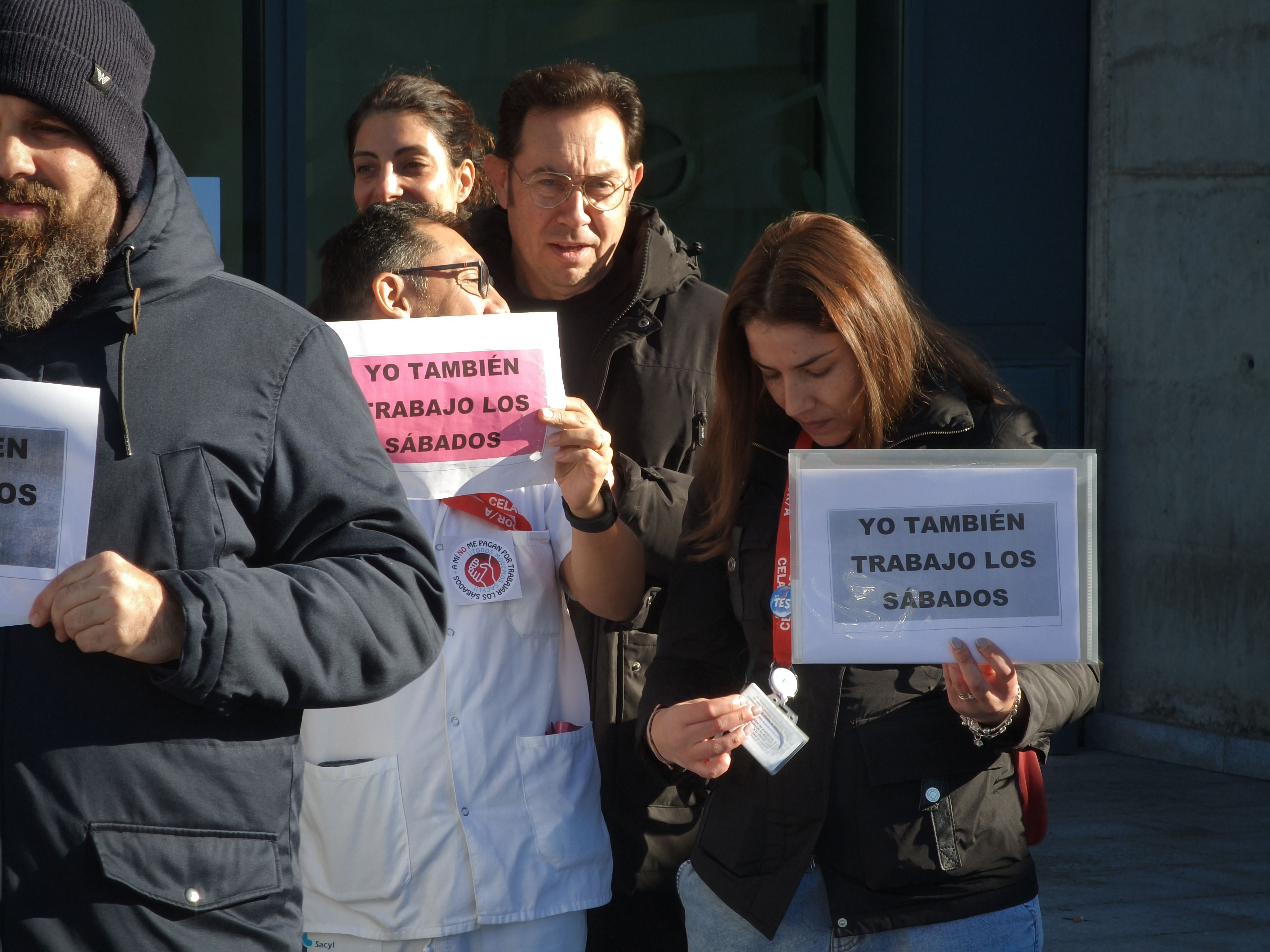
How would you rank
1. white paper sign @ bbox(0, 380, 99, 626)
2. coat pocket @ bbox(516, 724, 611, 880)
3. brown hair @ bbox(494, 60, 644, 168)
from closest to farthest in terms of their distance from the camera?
white paper sign @ bbox(0, 380, 99, 626) < coat pocket @ bbox(516, 724, 611, 880) < brown hair @ bbox(494, 60, 644, 168)

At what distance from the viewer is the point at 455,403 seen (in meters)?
2.39

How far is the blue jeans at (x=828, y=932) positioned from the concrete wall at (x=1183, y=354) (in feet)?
15.0

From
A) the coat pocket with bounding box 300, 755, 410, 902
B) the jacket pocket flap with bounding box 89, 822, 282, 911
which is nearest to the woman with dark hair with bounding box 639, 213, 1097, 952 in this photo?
the coat pocket with bounding box 300, 755, 410, 902

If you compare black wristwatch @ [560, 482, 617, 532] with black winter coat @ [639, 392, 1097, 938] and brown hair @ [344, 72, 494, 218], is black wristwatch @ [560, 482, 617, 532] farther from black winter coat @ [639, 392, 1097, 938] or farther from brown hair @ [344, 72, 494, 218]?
brown hair @ [344, 72, 494, 218]

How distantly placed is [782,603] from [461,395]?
655 millimetres

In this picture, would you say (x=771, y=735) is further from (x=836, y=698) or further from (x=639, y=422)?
(x=639, y=422)

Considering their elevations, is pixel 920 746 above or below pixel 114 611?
below

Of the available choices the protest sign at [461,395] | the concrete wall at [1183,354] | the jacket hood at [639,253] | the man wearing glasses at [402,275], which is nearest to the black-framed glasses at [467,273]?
the man wearing glasses at [402,275]

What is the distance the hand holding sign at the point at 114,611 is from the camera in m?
1.48

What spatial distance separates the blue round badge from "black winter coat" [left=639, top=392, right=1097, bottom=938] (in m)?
0.05

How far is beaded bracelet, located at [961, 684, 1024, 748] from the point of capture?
201 cm

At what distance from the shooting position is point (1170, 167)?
6.42 metres

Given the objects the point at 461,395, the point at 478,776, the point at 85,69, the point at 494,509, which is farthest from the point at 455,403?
the point at 85,69

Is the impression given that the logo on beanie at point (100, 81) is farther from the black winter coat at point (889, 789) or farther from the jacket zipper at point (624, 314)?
the jacket zipper at point (624, 314)
